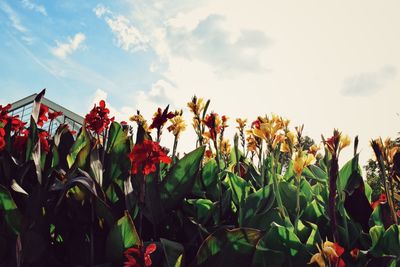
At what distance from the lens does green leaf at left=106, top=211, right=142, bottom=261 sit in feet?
3.39

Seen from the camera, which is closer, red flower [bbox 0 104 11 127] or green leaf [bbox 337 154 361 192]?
green leaf [bbox 337 154 361 192]

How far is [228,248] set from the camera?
0.98 metres

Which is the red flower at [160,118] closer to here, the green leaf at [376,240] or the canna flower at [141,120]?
the canna flower at [141,120]

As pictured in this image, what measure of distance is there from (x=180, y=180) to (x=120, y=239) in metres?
0.35

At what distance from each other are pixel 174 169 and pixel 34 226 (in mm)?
499

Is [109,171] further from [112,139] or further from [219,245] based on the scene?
[219,245]

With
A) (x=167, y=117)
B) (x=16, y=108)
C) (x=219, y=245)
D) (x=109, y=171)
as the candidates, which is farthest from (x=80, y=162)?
(x=16, y=108)

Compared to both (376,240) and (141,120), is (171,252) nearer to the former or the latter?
(376,240)

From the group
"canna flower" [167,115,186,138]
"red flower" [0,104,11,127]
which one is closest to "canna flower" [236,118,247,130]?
"canna flower" [167,115,186,138]

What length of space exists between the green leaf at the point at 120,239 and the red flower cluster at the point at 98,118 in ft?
1.87

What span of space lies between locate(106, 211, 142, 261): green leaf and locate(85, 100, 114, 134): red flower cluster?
569mm

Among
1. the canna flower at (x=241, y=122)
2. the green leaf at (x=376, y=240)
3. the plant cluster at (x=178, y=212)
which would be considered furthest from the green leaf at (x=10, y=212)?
the canna flower at (x=241, y=122)

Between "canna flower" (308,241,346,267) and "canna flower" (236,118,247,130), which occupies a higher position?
→ "canna flower" (236,118,247,130)

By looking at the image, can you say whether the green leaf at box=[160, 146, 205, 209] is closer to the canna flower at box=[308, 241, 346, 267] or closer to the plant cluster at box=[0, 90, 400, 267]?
the plant cluster at box=[0, 90, 400, 267]
